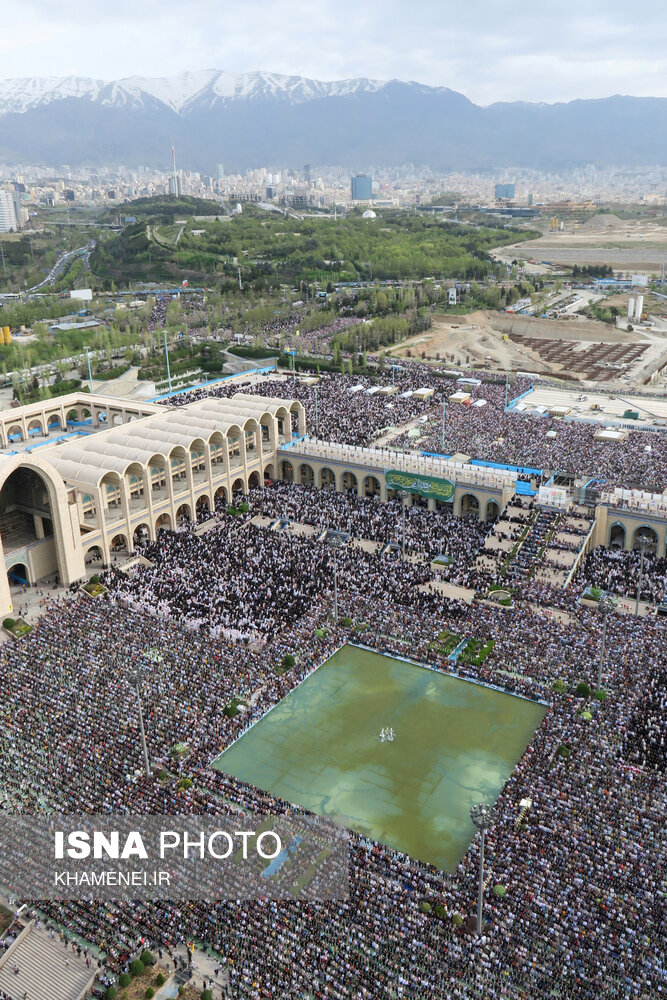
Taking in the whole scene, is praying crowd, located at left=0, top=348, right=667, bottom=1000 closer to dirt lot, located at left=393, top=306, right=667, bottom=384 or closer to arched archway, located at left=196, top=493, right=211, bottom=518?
arched archway, located at left=196, top=493, right=211, bottom=518

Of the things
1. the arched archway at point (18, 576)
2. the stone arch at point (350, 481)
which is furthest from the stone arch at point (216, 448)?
the arched archway at point (18, 576)

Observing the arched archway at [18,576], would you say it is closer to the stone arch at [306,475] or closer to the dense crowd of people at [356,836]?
the dense crowd of people at [356,836]

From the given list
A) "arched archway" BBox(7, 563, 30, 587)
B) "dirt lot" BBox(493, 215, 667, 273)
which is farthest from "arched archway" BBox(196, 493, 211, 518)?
"dirt lot" BBox(493, 215, 667, 273)

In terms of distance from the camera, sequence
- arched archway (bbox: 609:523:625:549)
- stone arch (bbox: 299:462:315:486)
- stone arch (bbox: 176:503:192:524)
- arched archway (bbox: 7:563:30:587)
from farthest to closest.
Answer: stone arch (bbox: 299:462:315:486)
stone arch (bbox: 176:503:192:524)
arched archway (bbox: 609:523:625:549)
arched archway (bbox: 7:563:30:587)

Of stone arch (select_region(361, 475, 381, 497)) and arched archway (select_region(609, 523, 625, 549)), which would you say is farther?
stone arch (select_region(361, 475, 381, 497))

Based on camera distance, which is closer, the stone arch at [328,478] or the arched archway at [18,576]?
the arched archway at [18,576]

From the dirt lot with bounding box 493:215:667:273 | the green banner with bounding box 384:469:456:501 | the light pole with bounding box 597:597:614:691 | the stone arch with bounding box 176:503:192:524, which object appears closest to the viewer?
the light pole with bounding box 597:597:614:691

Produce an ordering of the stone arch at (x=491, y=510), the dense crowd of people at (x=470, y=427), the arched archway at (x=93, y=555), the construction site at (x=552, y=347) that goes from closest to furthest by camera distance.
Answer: the arched archway at (x=93, y=555)
the stone arch at (x=491, y=510)
the dense crowd of people at (x=470, y=427)
the construction site at (x=552, y=347)

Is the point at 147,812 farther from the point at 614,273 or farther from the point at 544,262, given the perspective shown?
the point at 544,262
